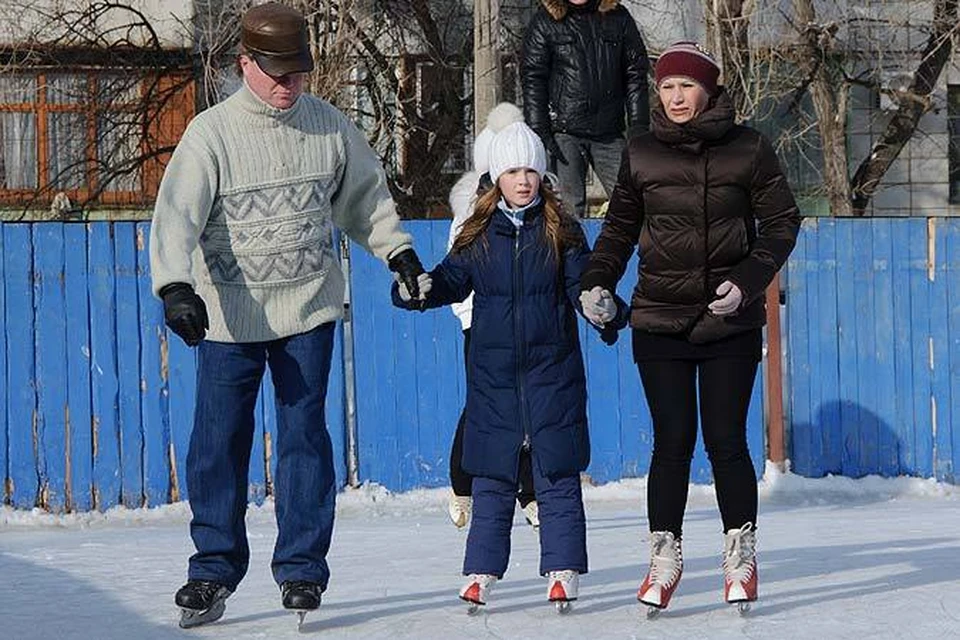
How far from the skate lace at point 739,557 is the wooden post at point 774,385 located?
4.08 meters

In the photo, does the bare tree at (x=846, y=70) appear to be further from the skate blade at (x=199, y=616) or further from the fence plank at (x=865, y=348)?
the skate blade at (x=199, y=616)

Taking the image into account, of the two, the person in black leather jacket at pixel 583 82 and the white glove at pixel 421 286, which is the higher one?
the person in black leather jacket at pixel 583 82

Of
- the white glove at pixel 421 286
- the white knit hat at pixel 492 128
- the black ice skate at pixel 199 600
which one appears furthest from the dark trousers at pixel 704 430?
the white knit hat at pixel 492 128

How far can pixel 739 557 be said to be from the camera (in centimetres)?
497

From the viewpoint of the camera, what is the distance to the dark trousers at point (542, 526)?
5.08 m

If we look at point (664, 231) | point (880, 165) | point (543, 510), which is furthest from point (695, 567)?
point (880, 165)

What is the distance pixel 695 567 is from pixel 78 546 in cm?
251

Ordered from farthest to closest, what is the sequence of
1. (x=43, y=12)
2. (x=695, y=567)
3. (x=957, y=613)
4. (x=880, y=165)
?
(x=880, y=165), (x=43, y=12), (x=695, y=567), (x=957, y=613)

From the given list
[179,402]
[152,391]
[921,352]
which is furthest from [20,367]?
[921,352]

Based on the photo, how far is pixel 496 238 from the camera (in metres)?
5.23

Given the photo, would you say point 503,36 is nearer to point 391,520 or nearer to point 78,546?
point 391,520

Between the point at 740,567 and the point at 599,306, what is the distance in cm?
78

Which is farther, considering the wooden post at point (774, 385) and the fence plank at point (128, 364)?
the wooden post at point (774, 385)

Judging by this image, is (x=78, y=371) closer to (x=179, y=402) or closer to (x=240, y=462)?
(x=179, y=402)
